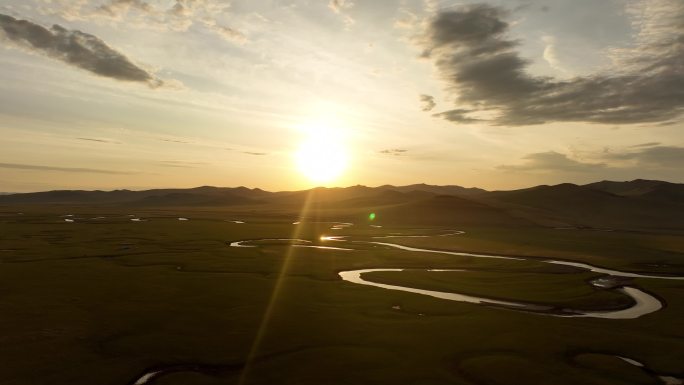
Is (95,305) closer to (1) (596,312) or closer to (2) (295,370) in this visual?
(2) (295,370)

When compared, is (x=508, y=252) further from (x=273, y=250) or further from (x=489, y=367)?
(x=489, y=367)

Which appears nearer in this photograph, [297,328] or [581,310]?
[297,328]

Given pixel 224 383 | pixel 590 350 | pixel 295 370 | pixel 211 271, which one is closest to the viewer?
pixel 224 383

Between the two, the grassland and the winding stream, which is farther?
the winding stream

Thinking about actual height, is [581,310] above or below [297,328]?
above

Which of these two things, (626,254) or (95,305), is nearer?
(95,305)

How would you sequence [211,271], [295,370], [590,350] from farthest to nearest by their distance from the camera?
[211,271], [590,350], [295,370]

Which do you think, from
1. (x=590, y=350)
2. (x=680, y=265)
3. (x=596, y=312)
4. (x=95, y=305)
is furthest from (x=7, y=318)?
(x=680, y=265)

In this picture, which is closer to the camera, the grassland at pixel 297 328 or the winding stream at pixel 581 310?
the grassland at pixel 297 328
